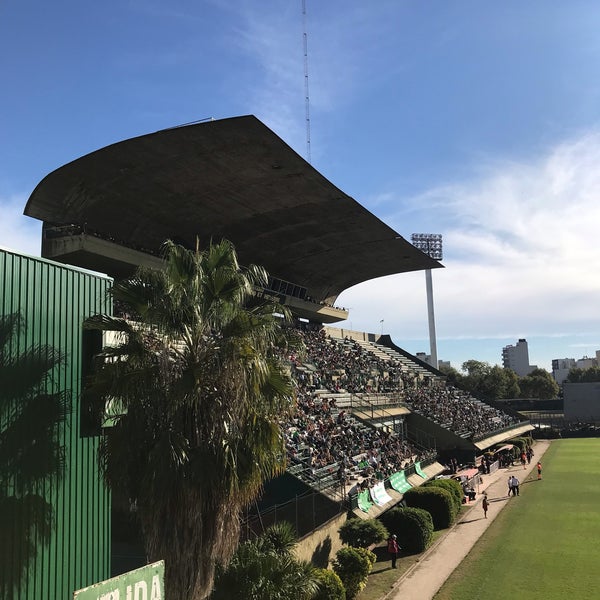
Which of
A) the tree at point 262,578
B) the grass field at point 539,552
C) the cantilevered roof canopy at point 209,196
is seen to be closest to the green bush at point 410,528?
the grass field at point 539,552

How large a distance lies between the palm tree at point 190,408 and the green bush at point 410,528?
458 inches

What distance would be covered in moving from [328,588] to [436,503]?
37.5 ft

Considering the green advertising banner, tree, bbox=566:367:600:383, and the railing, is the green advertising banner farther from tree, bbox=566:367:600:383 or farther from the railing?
tree, bbox=566:367:600:383

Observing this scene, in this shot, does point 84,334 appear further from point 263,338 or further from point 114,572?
point 114,572

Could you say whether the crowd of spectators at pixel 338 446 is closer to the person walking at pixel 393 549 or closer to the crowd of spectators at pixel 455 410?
the person walking at pixel 393 549

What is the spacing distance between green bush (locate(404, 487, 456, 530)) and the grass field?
1.65m

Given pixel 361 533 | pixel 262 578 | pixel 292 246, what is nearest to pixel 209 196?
pixel 292 246

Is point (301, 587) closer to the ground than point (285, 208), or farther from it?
closer to the ground

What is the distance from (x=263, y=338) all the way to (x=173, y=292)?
1.72 metres

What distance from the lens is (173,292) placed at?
383 inches

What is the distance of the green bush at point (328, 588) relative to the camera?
13.3 meters

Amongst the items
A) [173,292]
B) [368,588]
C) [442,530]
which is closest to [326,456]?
[442,530]

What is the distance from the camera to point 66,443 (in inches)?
425

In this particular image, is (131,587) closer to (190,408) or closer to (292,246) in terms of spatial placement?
(190,408)
